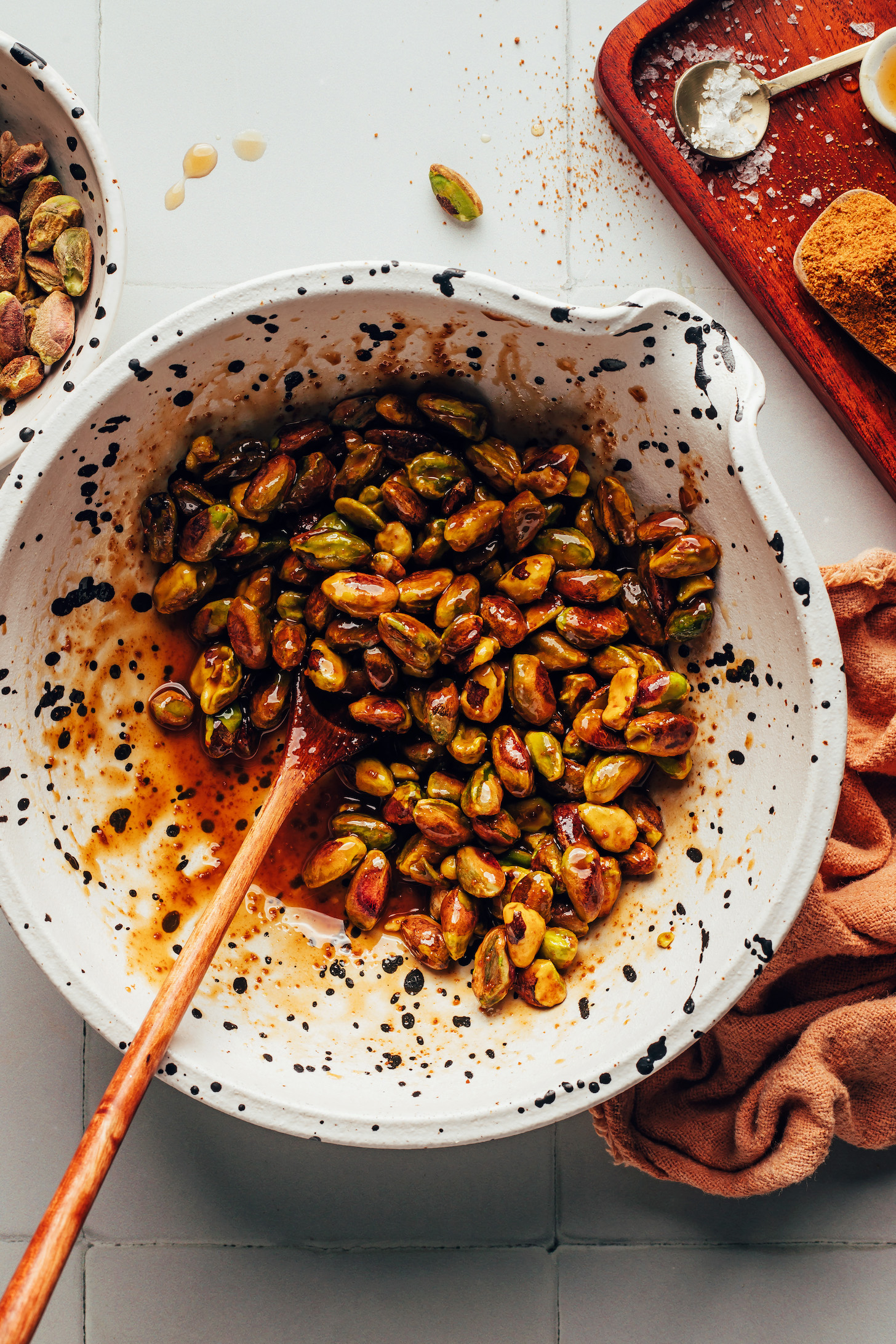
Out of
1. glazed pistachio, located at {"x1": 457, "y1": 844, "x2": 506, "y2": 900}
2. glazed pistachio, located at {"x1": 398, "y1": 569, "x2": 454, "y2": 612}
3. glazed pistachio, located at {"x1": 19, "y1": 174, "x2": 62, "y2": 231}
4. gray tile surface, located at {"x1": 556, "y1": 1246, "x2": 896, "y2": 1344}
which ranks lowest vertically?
gray tile surface, located at {"x1": 556, "y1": 1246, "x2": 896, "y2": 1344}

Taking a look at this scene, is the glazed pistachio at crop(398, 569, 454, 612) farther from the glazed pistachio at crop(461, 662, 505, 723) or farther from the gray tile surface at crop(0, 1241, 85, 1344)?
the gray tile surface at crop(0, 1241, 85, 1344)

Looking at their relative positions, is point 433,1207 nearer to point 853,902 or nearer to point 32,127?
point 853,902

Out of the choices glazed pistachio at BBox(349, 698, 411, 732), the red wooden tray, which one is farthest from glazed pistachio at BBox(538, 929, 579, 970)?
the red wooden tray

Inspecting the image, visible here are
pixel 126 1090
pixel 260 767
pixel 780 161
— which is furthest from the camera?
pixel 780 161

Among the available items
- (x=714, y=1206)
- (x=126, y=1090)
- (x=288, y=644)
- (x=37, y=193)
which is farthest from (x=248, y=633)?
(x=714, y=1206)

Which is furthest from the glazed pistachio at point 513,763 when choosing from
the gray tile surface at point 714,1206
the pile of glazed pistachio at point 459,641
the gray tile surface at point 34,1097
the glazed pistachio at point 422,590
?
the gray tile surface at point 34,1097

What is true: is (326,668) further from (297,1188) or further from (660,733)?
(297,1188)
